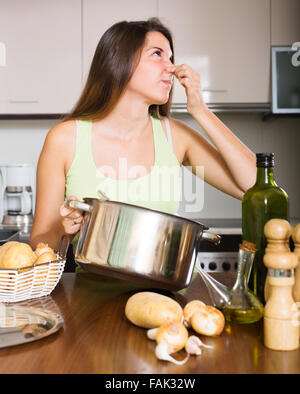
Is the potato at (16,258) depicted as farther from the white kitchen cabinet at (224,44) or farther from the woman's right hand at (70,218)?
the white kitchen cabinet at (224,44)

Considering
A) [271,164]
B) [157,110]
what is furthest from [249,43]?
[271,164]

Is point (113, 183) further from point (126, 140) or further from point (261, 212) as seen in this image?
point (261, 212)

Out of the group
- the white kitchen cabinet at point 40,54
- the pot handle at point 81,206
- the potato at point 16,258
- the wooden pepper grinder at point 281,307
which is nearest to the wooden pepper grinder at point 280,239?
the wooden pepper grinder at point 281,307

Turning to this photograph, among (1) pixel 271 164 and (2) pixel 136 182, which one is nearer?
(1) pixel 271 164

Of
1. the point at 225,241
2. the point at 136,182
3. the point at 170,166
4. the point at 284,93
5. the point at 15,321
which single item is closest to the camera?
the point at 15,321

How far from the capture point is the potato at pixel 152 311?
24.8 inches

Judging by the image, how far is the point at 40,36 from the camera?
250 centimetres

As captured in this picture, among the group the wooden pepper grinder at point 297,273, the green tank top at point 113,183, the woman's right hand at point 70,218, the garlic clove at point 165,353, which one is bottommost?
the garlic clove at point 165,353

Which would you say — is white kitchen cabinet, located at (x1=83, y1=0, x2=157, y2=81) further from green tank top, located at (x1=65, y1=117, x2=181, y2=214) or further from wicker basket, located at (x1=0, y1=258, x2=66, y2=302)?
wicker basket, located at (x1=0, y1=258, x2=66, y2=302)

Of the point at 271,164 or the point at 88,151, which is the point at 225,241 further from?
the point at 271,164

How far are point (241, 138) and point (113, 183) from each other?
160cm

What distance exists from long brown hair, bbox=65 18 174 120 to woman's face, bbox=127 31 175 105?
0.02m

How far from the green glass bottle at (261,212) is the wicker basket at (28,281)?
0.32 meters

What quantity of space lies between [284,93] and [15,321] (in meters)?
2.14
